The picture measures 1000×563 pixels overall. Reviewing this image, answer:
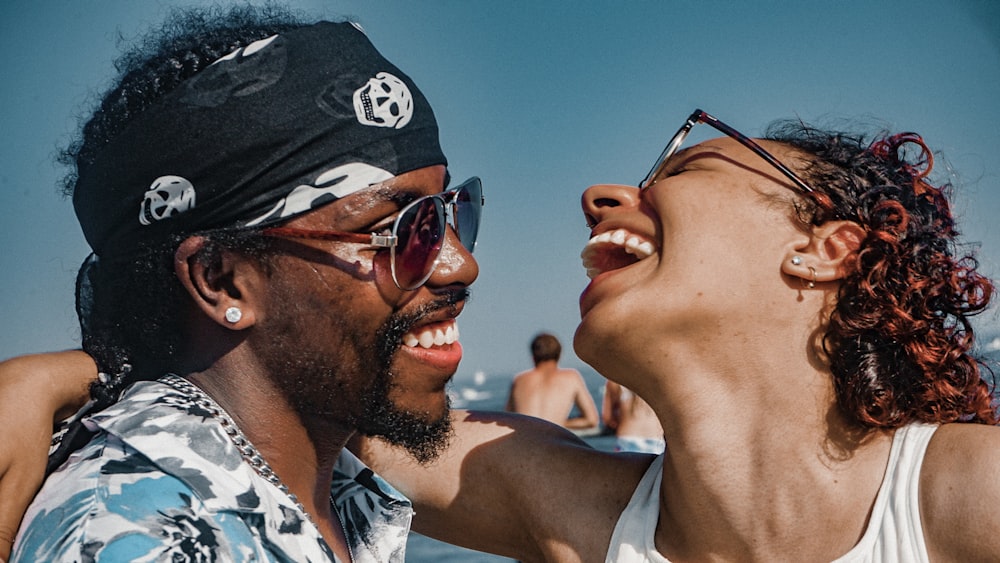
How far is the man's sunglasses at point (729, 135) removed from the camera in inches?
103

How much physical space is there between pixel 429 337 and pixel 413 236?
311 mm

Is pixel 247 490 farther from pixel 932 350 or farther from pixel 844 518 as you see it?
pixel 932 350

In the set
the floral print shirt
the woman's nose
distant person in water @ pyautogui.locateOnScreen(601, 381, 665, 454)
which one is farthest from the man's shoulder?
distant person in water @ pyautogui.locateOnScreen(601, 381, 665, 454)

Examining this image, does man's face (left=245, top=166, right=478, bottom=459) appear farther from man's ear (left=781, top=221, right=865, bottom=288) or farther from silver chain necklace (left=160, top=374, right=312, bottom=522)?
man's ear (left=781, top=221, right=865, bottom=288)

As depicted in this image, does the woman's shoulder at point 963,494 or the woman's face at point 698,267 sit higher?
the woman's face at point 698,267

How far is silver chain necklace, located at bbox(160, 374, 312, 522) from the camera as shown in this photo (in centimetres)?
218

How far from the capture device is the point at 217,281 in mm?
2326

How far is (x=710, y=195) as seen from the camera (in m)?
2.64

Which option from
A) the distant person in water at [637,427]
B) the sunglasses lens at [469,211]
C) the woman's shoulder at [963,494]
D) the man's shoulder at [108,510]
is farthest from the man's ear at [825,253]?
the distant person in water at [637,427]

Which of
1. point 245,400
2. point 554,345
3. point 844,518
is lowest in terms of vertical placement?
point 554,345

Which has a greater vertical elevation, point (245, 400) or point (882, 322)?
point (882, 322)

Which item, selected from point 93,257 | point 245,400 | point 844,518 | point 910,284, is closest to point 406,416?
point 245,400

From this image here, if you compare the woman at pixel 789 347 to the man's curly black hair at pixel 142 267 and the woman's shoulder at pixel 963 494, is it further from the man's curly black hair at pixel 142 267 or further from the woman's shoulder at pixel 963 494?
the man's curly black hair at pixel 142 267

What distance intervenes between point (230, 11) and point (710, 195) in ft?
5.01
